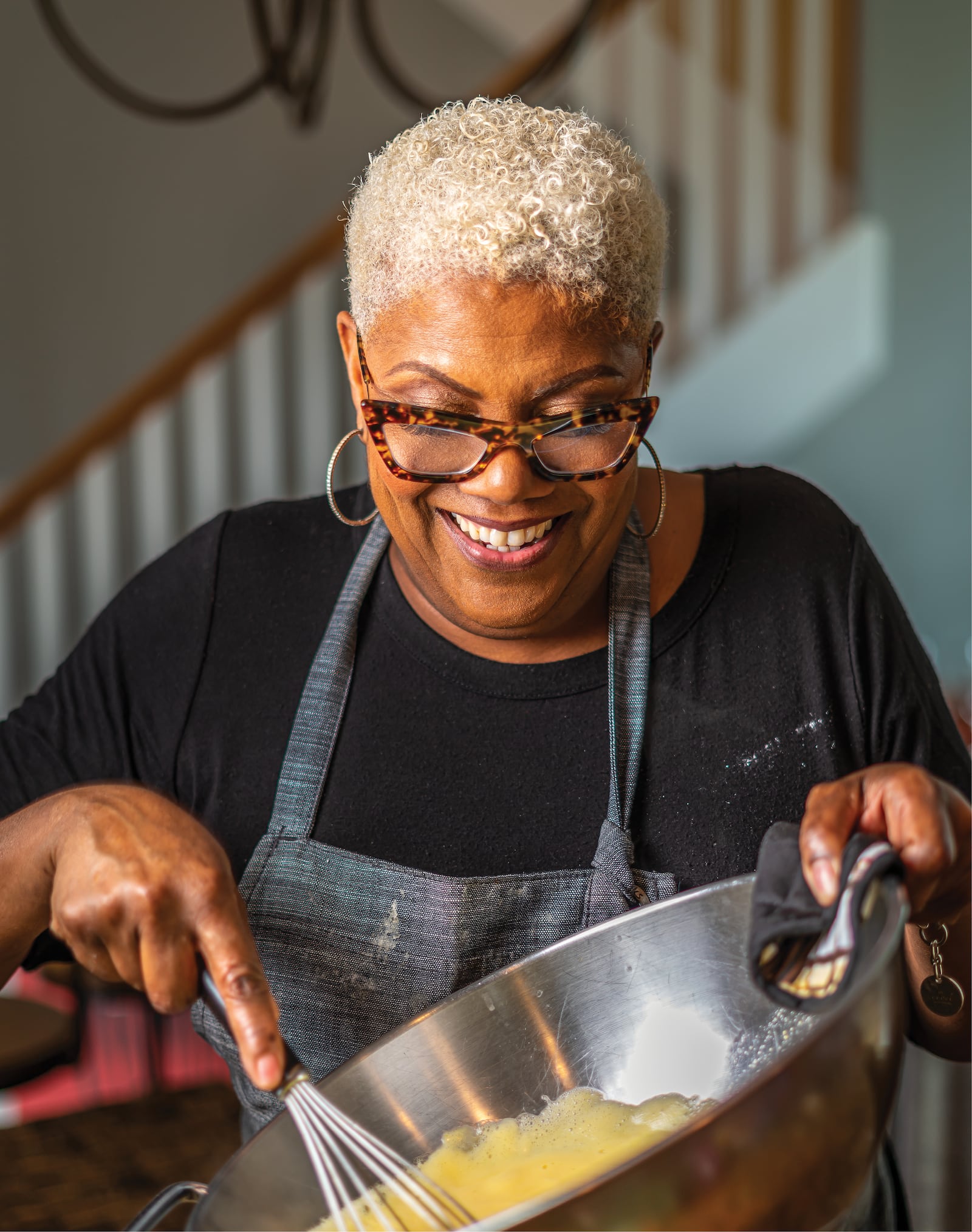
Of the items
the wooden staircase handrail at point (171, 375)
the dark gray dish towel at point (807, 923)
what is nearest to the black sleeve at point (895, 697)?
the dark gray dish towel at point (807, 923)

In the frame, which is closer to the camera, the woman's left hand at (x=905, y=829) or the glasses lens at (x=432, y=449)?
the woman's left hand at (x=905, y=829)

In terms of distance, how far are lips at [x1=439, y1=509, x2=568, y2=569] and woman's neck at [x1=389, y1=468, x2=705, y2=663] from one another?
0.14 m

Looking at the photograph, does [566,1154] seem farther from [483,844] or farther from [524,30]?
[524,30]

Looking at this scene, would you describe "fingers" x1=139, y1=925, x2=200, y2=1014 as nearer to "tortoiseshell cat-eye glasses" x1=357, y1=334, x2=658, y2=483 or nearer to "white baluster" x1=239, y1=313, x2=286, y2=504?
"tortoiseshell cat-eye glasses" x1=357, y1=334, x2=658, y2=483

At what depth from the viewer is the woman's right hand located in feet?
2.73

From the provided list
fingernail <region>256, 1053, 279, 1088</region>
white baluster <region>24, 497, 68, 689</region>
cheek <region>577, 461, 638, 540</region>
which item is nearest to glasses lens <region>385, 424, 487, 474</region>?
cheek <region>577, 461, 638, 540</region>

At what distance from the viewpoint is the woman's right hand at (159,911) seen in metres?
0.83

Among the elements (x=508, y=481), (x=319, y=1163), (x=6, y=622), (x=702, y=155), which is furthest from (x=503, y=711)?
(x=702, y=155)

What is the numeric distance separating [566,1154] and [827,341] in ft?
12.1

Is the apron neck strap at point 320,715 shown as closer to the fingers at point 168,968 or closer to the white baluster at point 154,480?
the fingers at point 168,968

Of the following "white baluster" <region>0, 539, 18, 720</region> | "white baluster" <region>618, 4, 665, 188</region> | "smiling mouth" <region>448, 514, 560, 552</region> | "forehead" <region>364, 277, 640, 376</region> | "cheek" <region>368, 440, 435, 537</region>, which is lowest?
"white baluster" <region>0, 539, 18, 720</region>

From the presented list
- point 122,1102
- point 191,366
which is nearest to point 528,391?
point 122,1102

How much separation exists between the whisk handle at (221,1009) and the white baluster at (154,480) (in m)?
3.01

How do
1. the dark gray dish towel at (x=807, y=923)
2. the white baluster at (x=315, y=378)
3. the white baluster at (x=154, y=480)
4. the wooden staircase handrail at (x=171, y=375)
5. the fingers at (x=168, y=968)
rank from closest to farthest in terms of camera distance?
the dark gray dish towel at (x=807, y=923) → the fingers at (x=168, y=968) → the wooden staircase handrail at (x=171, y=375) → the white baluster at (x=154, y=480) → the white baluster at (x=315, y=378)
